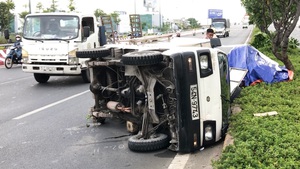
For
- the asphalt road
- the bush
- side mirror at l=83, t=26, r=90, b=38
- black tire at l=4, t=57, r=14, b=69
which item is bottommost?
the asphalt road

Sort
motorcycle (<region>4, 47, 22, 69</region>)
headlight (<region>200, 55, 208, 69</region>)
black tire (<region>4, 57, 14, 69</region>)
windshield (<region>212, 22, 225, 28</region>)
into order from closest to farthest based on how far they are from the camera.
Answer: headlight (<region>200, 55, 208, 69</region>), motorcycle (<region>4, 47, 22, 69</region>), black tire (<region>4, 57, 14, 69</region>), windshield (<region>212, 22, 225, 28</region>)

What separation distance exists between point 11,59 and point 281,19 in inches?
501

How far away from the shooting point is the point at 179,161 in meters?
4.79

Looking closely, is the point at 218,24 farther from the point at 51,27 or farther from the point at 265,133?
the point at 265,133

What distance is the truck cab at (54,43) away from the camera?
11.4m

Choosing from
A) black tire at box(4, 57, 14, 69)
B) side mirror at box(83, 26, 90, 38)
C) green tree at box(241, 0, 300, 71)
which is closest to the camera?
green tree at box(241, 0, 300, 71)

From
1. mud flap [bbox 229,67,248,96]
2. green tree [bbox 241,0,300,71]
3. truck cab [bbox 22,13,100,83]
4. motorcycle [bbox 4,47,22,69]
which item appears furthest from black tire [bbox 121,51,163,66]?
motorcycle [bbox 4,47,22,69]

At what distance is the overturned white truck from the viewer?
4895mm

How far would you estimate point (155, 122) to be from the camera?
17.4ft

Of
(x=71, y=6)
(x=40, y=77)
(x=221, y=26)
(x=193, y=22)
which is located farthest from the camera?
(x=193, y=22)

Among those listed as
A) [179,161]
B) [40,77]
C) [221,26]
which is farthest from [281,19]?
[221,26]

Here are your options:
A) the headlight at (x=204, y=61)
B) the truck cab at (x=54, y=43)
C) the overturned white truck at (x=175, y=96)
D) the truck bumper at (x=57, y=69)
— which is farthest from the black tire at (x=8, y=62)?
the headlight at (x=204, y=61)

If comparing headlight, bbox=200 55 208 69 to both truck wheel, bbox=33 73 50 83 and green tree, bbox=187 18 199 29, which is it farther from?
green tree, bbox=187 18 199 29

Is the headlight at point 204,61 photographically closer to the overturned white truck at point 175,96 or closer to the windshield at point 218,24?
the overturned white truck at point 175,96
